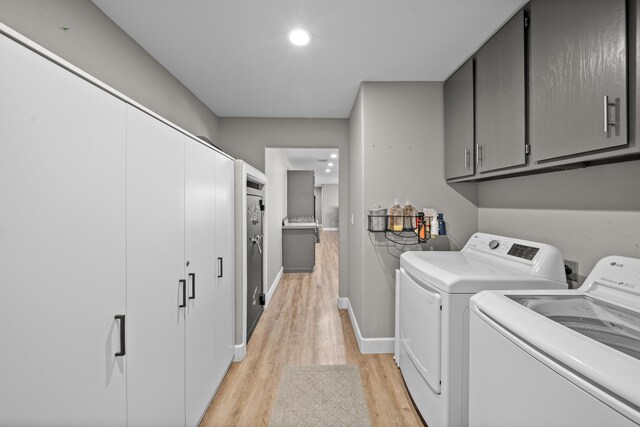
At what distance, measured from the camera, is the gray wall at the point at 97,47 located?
3.57 feet

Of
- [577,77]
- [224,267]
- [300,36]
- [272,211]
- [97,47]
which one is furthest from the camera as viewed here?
[272,211]

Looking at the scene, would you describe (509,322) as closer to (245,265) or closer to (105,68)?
(245,265)

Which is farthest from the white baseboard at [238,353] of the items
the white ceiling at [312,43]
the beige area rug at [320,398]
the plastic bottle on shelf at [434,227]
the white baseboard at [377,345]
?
the white ceiling at [312,43]

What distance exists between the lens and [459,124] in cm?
199

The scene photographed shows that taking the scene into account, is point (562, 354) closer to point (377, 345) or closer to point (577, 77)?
point (577, 77)

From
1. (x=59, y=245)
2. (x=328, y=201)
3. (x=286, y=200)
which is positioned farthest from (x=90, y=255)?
(x=328, y=201)

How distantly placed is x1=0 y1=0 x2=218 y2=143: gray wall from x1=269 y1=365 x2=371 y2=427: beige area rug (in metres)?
2.21

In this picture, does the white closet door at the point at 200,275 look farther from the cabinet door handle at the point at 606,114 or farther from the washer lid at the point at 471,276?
the cabinet door handle at the point at 606,114

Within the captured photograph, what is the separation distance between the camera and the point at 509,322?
0.88 m

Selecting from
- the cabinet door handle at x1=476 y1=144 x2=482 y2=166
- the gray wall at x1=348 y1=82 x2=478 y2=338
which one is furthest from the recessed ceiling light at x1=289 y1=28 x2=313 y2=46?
the cabinet door handle at x1=476 y1=144 x2=482 y2=166

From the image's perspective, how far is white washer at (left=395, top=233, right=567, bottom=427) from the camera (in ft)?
4.25

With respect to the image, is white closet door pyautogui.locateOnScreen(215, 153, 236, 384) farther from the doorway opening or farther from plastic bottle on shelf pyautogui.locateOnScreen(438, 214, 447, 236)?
plastic bottle on shelf pyautogui.locateOnScreen(438, 214, 447, 236)

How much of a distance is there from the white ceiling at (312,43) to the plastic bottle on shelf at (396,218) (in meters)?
1.08

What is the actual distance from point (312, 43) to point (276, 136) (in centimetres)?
153
